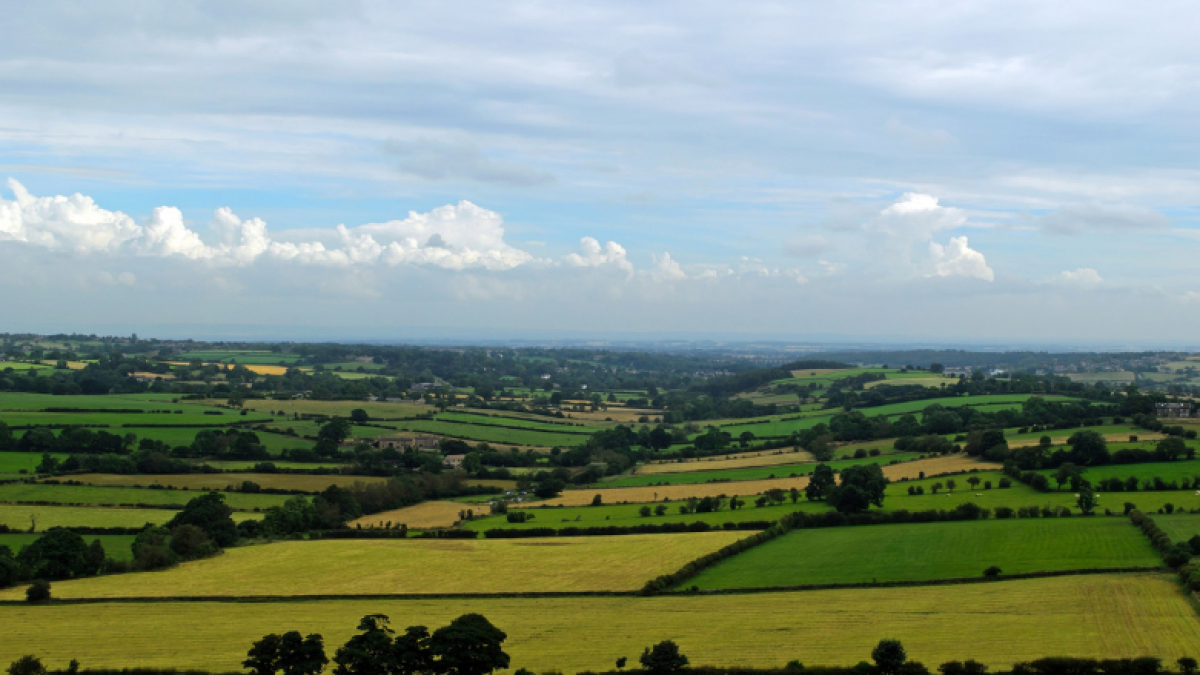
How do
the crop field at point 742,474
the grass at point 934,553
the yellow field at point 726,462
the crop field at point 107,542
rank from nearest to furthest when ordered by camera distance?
1. the grass at point 934,553
2. the crop field at point 107,542
3. the crop field at point 742,474
4. the yellow field at point 726,462

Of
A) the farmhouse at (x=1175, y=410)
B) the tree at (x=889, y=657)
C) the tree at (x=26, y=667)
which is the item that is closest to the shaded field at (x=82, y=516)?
the tree at (x=26, y=667)

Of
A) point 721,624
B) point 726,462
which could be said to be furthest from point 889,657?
point 726,462

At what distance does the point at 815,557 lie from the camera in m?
46.0

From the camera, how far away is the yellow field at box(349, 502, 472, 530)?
60500 mm

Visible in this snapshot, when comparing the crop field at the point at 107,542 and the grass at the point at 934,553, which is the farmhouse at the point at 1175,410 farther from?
the crop field at the point at 107,542

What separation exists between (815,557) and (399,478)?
119 ft

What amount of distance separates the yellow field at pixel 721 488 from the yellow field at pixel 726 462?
8.84 m

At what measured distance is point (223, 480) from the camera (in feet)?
233

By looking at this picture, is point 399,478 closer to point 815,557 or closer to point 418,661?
point 815,557

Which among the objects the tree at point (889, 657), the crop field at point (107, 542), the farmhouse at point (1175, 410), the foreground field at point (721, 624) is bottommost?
the crop field at point (107, 542)

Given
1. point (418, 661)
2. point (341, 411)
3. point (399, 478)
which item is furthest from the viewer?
point (341, 411)

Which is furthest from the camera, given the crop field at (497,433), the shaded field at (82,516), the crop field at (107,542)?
the crop field at (497,433)

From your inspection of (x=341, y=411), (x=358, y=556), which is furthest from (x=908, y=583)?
(x=341, y=411)

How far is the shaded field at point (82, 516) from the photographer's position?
5388 cm
